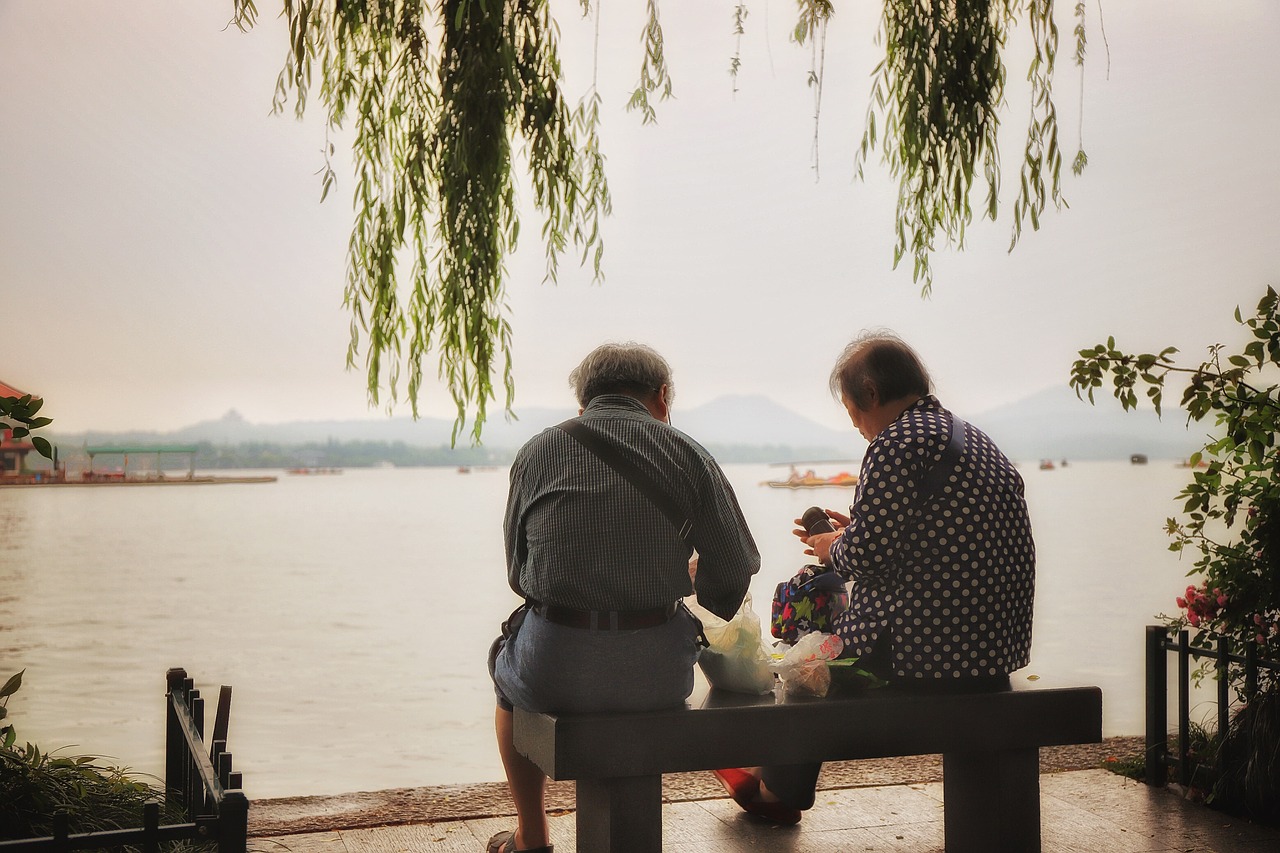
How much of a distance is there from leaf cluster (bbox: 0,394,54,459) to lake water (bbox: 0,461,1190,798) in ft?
4.34

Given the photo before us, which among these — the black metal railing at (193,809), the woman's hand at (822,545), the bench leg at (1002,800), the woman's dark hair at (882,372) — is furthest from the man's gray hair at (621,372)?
the bench leg at (1002,800)

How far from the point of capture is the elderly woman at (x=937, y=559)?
239 centimetres

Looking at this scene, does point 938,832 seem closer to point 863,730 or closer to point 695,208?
point 863,730

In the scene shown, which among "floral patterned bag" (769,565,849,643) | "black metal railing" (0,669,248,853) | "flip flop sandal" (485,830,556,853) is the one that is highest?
"floral patterned bag" (769,565,849,643)

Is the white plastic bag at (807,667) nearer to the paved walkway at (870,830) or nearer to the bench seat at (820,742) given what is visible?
the bench seat at (820,742)

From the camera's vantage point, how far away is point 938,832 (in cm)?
307

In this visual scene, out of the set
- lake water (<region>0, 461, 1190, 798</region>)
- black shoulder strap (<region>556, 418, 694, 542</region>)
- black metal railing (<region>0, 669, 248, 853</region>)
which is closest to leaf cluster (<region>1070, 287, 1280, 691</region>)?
lake water (<region>0, 461, 1190, 798</region>)

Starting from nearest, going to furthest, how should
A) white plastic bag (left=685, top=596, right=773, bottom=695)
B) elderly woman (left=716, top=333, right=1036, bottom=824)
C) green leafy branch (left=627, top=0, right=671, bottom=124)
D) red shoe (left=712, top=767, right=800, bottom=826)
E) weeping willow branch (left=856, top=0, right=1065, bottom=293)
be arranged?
elderly woman (left=716, top=333, right=1036, bottom=824), white plastic bag (left=685, top=596, right=773, bottom=695), red shoe (left=712, top=767, right=800, bottom=826), weeping willow branch (left=856, top=0, right=1065, bottom=293), green leafy branch (left=627, top=0, right=671, bottom=124)

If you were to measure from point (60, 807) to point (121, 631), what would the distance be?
12819 millimetres

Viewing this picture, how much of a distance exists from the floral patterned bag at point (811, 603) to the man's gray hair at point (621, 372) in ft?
2.09

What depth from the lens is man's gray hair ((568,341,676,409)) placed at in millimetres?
2557

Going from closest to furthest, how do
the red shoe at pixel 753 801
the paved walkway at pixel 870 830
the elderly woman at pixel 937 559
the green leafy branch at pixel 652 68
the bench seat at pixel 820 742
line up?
the bench seat at pixel 820 742
the elderly woman at pixel 937 559
the paved walkway at pixel 870 830
the red shoe at pixel 753 801
the green leafy branch at pixel 652 68

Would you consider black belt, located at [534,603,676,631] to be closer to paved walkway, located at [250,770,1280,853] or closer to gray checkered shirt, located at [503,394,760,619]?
gray checkered shirt, located at [503,394,760,619]

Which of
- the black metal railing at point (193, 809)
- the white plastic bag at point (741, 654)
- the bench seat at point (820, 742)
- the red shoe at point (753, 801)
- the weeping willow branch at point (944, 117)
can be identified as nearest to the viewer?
the black metal railing at point (193, 809)
